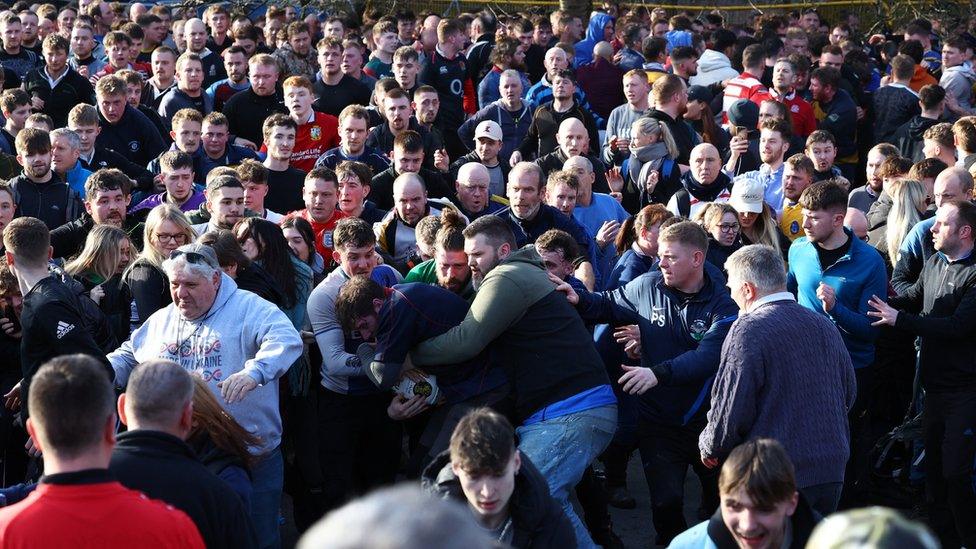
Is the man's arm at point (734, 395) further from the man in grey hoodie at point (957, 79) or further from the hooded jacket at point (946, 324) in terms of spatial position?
the man in grey hoodie at point (957, 79)

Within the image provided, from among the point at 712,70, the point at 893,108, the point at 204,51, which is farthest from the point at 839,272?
the point at 204,51

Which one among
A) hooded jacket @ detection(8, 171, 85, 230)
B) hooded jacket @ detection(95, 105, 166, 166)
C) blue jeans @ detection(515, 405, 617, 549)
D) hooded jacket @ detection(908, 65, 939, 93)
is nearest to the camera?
blue jeans @ detection(515, 405, 617, 549)

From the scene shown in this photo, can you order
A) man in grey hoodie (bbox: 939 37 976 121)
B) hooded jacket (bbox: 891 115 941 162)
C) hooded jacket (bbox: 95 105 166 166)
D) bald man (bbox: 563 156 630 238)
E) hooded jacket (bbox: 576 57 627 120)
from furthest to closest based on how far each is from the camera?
man in grey hoodie (bbox: 939 37 976 121) → hooded jacket (bbox: 576 57 627 120) → hooded jacket (bbox: 891 115 941 162) → hooded jacket (bbox: 95 105 166 166) → bald man (bbox: 563 156 630 238)

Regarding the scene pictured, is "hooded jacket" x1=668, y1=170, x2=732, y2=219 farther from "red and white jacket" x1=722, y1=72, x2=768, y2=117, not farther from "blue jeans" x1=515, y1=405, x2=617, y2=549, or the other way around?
"blue jeans" x1=515, y1=405, x2=617, y2=549

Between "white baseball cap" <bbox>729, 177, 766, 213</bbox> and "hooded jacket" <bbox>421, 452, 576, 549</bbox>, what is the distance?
355cm

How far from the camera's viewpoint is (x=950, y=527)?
21.9 feet

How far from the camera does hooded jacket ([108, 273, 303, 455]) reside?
212 inches

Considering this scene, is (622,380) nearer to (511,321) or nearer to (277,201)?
(511,321)

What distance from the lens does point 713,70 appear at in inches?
499

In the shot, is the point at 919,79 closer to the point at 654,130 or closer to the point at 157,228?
the point at 654,130

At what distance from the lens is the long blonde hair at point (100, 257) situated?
6656 mm

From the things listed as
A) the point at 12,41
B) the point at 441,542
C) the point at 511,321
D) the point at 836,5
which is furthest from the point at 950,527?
the point at 836,5

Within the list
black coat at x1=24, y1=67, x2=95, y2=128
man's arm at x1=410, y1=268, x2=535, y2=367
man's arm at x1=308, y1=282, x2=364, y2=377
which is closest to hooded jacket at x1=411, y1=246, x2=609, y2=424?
man's arm at x1=410, y1=268, x2=535, y2=367

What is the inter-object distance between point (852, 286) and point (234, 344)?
10.8ft
